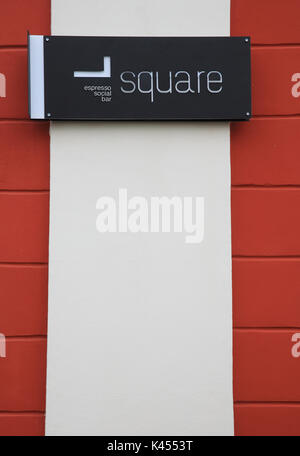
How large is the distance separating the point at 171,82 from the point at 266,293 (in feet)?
3.12

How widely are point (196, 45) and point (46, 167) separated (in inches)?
31.2

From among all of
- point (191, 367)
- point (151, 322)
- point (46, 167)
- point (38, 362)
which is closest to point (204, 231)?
point (151, 322)

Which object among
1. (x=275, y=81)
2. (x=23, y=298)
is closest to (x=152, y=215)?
(x=23, y=298)

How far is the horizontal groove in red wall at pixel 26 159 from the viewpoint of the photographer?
1.90m

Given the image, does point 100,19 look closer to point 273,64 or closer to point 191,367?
point 273,64

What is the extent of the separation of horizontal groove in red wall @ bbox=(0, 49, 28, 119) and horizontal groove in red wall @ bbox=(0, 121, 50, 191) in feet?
0.22

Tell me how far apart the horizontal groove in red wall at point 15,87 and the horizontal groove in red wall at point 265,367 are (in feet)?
4.25

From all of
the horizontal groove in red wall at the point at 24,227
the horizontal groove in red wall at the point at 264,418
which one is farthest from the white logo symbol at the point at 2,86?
the horizontal groove in red wall at the point at 264,418

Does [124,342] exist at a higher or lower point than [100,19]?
lower

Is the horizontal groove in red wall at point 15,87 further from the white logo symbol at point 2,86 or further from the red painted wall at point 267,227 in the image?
the red painted wall at point 267,227

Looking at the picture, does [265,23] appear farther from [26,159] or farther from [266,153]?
[26,159]

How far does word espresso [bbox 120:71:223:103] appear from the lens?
6.03 ft

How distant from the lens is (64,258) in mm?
1875

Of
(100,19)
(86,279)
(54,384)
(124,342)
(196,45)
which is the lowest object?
(54,384)
